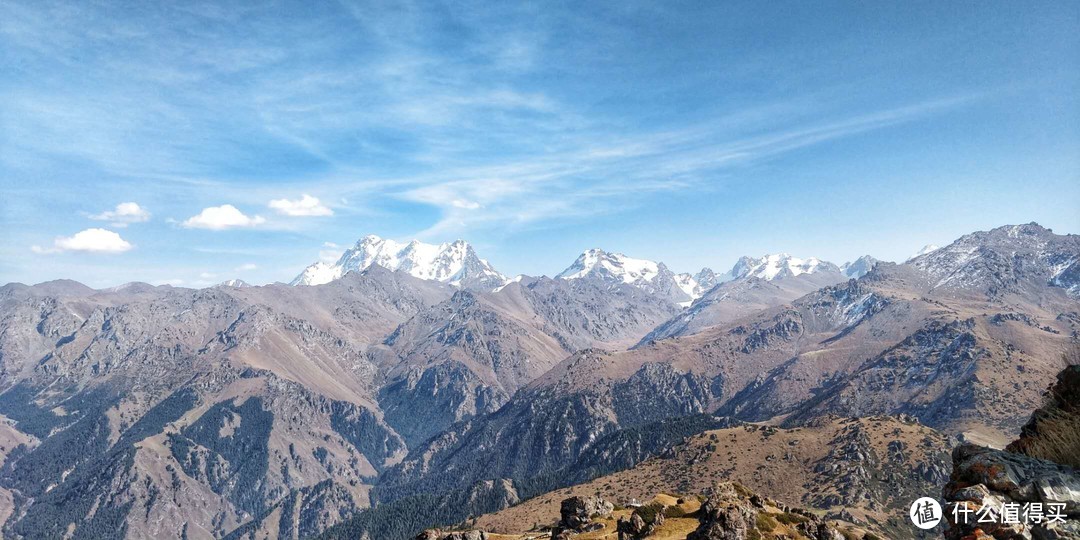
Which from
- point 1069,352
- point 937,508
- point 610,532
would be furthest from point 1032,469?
point 610,532

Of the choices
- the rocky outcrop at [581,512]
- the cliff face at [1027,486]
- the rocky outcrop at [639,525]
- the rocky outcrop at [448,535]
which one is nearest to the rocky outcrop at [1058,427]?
the cliff face at [1027,486]

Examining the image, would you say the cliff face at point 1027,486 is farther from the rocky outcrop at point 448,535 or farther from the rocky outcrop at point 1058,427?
the rocky outcrop at point 448,535

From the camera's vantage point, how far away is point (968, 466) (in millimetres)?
28500

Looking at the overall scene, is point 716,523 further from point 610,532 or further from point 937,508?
point 937,508

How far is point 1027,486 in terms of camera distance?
84.0ft

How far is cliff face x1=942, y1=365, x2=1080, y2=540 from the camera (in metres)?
24.4

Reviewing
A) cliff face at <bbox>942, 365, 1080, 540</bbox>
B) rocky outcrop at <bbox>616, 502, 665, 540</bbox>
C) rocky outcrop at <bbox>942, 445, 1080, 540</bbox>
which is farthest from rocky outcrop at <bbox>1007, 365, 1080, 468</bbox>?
rocky outcrop at <bbox>616, 502, 665, 540</bbox>

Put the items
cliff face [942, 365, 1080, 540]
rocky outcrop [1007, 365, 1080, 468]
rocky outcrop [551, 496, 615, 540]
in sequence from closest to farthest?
1. cliff face [942, 365, 1080, 540]
2. rocky outcrop [1007, 365, 1080, 468]
3. rocky outcrop [551, 496, 615, 540]

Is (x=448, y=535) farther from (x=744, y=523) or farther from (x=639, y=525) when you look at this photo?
(x=744, y=523)

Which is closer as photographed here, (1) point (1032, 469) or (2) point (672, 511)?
(1) point (1032, 469)

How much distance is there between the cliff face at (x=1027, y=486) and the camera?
24.4 meters

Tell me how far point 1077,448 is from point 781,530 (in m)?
61.7

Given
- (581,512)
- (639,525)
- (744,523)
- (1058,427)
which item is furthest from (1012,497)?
(581,512)

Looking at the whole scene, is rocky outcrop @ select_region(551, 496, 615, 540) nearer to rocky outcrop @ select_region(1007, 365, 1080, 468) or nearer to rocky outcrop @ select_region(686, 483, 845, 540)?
rocky outcrop @ select_region(686, 483, 845, 540)
